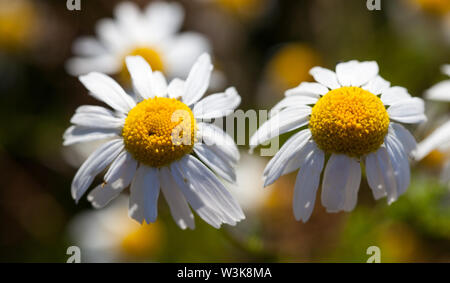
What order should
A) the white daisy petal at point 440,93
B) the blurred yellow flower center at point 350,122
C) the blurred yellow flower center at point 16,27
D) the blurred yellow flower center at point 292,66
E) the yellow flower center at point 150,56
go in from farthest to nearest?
the blurred yellow flower center at point 16,27, the blurred yellow flower center at point 292,66, the yellow flower center at point 150,56, the white daisy petal at point 440,93, the blurred yellow flower center at point 350,122

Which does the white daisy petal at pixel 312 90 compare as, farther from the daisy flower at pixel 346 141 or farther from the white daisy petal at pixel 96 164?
the white daisy petal at pixel 96 164

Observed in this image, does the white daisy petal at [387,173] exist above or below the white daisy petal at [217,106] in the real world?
below

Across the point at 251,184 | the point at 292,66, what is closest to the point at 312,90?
the point at 251,184

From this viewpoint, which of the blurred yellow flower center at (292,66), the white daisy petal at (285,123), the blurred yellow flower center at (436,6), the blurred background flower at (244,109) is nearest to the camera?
the white daisy petal at (285,123)

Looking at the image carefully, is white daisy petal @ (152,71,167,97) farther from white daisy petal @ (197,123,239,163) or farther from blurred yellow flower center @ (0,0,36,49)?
blurred yellow flower center @ (0,0,36,49)

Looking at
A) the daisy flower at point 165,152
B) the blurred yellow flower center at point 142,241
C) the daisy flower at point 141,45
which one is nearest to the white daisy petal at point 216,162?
the daisy flower at point 165,152
